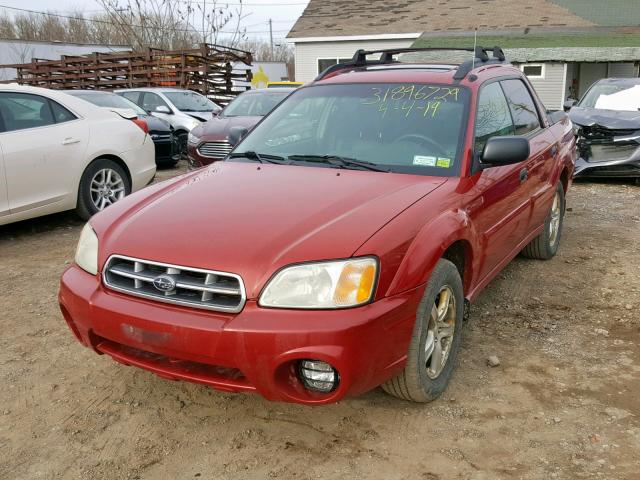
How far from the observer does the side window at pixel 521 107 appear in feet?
14.6

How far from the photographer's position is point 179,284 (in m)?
2.60

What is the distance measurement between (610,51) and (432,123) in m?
17.6

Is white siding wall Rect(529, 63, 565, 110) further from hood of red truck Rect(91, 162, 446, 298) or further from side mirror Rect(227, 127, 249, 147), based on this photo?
hood of red truck Rect(91, 162, 446, 298)

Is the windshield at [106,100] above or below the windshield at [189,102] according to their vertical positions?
above

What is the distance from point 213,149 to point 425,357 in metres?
7.01

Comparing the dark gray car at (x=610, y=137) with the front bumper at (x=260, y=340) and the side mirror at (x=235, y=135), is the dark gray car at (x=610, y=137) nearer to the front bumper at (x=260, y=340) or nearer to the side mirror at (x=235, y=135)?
the side mirror at (x=235, y=135)

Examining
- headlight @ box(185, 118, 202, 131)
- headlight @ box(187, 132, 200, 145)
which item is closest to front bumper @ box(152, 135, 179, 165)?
headlight @ box(187, 132, 200, 145)

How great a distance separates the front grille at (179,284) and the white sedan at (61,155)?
11.8 feet

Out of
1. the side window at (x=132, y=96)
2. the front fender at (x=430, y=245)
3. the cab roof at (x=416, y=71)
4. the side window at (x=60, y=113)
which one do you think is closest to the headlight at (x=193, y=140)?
the side window at (x=60, y=113)

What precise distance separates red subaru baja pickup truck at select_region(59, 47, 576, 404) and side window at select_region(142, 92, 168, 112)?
9.91m

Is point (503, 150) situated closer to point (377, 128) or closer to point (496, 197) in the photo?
point (496, 197)

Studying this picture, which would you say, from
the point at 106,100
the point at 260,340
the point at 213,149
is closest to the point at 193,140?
the point at 213,149

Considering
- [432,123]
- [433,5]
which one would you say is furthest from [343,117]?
[433,5]

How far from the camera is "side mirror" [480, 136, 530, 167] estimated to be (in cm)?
341
